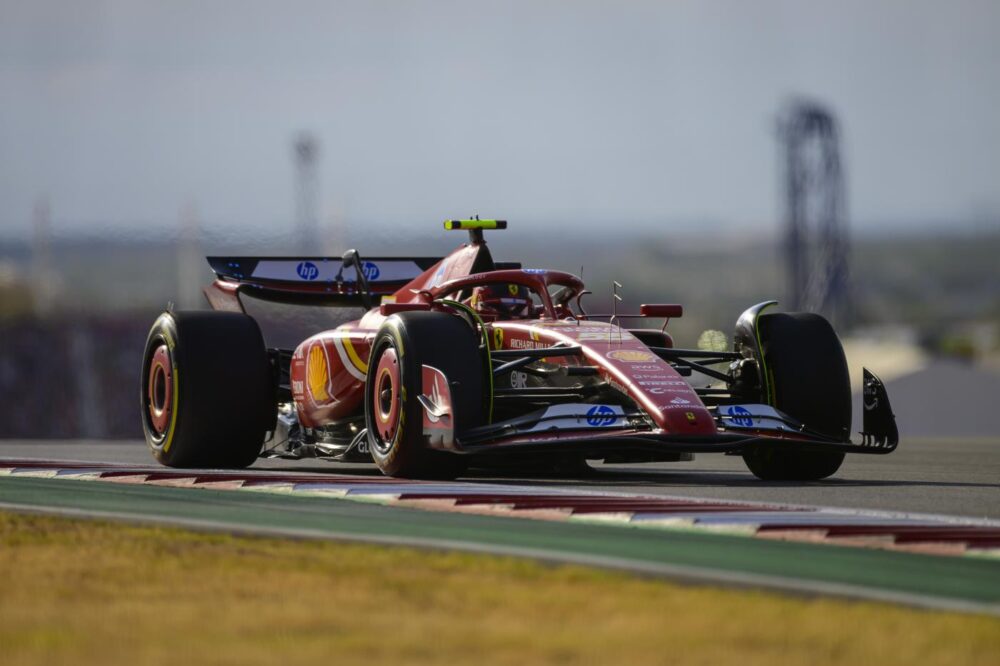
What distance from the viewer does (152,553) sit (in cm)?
862

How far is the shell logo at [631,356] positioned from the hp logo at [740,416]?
0.62 m

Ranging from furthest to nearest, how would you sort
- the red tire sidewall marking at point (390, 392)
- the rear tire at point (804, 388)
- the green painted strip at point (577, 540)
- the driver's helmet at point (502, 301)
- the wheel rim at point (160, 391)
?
the wheel rim at point (160, 391), the driver's helmet at point (502, 301), the rear tire at point (804, 388), the red tire sidewall marking at point (390, 392), the green painted strip at point (577, 540)

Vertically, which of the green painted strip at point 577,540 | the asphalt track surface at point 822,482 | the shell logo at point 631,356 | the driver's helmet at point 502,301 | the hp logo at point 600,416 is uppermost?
the driver's helmet at point 502,301

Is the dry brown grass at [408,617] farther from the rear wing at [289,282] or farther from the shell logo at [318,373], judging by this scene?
the rear wing at [289,282]

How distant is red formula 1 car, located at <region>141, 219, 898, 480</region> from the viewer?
12562 millimetres

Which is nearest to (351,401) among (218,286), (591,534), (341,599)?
(218,286)

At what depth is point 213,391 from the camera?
1515cm

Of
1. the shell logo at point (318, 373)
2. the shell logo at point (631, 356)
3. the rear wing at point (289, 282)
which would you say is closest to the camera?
the shell logo at point (631, 356)

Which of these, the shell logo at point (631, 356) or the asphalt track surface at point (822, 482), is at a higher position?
the shell logo at point (631, 356)

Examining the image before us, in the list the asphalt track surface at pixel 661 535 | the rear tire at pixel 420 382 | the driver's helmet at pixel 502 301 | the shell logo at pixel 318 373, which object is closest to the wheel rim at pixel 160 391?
the asphalt track surface at pixel 661 535

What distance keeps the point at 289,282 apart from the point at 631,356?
16.9 ft

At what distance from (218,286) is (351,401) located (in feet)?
9.84

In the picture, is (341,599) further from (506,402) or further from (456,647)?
(506,402)

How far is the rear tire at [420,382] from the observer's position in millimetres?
12703
